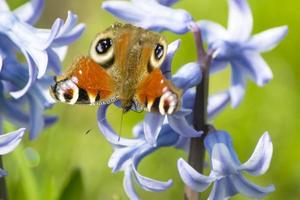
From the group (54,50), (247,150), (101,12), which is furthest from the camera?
(101,12)

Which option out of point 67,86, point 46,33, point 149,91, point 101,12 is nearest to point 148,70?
point 149,91

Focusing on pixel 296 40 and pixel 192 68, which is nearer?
pixel 192 68

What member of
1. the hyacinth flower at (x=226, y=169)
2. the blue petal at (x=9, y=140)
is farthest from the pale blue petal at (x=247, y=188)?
the blue petal at (x=9, y=140)

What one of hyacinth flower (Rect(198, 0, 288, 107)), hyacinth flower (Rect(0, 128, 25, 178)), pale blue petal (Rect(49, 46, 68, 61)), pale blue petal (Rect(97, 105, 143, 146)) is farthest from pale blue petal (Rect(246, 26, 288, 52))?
hyacinth flower (Rect(0, 128, 25, 178))

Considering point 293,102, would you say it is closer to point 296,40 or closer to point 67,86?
point 296,40

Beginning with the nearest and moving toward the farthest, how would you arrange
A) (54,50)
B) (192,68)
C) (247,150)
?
(192,68)
(54,50)
(247,150)

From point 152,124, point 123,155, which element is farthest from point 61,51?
point 152,124
